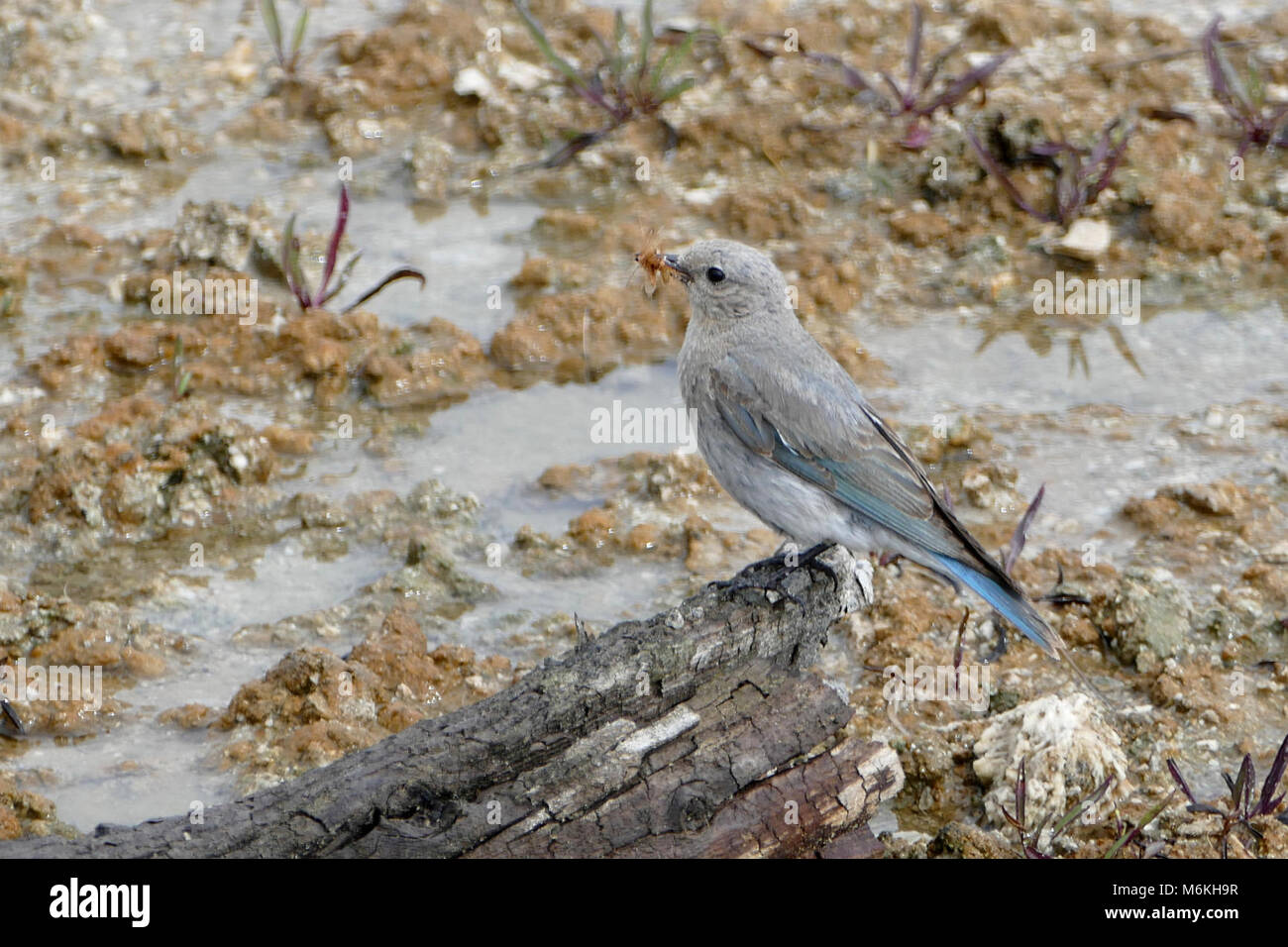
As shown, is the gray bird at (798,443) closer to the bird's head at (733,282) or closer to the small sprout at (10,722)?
the bird's head at (733,282)

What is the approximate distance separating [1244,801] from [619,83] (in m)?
5.42

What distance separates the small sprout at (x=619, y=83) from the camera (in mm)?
8297

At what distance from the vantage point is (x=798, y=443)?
16.3 ft

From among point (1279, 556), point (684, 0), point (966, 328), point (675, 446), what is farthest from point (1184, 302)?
point (684, 0)

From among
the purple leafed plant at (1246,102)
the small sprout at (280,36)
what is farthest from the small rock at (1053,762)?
the small sprout at (280,36)

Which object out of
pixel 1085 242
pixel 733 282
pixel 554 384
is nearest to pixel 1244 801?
pixel 733 282

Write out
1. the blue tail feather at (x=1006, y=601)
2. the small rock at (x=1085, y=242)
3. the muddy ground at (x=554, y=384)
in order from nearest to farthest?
the blue tail feather at (x=1006, y=601), the muddy ground at (x=554, y=384), the small rock at (x=1085, y=242)

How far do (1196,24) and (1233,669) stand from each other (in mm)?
5586

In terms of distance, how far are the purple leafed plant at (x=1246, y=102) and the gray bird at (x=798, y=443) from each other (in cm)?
420

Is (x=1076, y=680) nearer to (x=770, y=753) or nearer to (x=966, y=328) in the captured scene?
(x=770, y=753)

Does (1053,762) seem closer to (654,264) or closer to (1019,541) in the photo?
(1019,541)

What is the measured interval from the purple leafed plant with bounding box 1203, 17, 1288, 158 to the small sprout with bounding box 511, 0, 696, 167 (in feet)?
9.23

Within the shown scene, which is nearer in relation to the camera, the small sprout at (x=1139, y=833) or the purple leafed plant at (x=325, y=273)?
the small sprout at (x=1139, y=833)

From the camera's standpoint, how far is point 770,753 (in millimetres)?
3951
